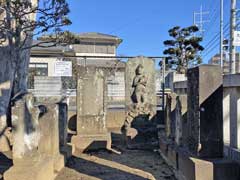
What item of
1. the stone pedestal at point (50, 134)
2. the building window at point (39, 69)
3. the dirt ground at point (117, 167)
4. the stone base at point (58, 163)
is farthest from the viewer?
the building window at point (39, 69)

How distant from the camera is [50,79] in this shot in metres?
11.5

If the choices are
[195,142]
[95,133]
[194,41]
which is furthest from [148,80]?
[194,41]

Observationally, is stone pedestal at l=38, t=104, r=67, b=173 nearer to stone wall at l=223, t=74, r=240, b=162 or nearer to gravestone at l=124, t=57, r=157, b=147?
stone wall at l=223, t=74, r=240, b=162

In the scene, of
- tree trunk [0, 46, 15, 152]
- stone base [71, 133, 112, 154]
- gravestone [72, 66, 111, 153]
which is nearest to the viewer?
tree trunk [0, 46, 15, 152]

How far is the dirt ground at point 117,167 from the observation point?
519cm

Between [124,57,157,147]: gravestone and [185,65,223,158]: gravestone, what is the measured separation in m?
4.85

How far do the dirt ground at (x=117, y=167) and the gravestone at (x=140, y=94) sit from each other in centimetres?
139

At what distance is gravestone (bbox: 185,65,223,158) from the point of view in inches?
148

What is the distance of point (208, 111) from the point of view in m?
3.79

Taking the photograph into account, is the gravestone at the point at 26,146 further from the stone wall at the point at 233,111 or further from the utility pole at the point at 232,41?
the utility pole at the point at 232,41

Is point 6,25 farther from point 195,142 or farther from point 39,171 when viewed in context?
point 195,142

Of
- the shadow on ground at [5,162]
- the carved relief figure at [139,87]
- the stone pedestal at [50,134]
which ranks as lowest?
the shadow on ground at [5,162]

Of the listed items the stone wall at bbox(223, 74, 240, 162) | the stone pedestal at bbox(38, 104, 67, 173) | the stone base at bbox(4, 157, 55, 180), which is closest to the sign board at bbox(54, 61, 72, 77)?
the stone pedestal at bbox(38, 104, 67, 173)

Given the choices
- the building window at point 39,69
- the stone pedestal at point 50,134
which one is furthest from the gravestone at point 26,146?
the building window at point 39,69
